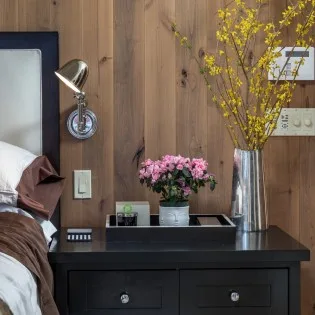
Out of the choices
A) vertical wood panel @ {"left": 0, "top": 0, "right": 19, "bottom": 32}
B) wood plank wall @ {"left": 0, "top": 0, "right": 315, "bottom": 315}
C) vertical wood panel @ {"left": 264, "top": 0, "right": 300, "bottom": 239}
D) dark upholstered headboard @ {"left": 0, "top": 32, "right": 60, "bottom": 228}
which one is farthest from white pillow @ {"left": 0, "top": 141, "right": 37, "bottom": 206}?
vertical wood panel @ {"left": 264, "top": 0, "right": 300, "bottom": 239}

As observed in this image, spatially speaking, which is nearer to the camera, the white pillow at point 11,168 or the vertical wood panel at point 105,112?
the white pillow at point 11,168

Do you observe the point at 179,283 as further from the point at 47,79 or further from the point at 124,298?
the point at 47,79

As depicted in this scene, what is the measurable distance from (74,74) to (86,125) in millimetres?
310

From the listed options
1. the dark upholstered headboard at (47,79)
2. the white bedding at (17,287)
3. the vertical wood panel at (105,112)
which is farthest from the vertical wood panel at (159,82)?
the white bedding at (17,287)

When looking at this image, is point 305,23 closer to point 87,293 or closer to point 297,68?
point 297,68

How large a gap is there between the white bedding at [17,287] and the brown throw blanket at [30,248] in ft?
0.11

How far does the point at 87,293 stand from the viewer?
1.99 meters

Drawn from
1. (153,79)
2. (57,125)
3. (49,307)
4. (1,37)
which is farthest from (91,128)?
(49,307)

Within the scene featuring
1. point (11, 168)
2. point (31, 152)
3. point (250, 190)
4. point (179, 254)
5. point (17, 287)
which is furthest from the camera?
point (31, 152)

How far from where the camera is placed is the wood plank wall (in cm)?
244

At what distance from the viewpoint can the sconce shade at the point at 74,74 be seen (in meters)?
2.17

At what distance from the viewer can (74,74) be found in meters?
2.18

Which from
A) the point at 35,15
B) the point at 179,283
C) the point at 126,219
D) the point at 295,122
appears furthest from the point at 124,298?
the point at 35,15

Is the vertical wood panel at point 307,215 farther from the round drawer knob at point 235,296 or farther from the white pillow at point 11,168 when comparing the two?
the white pillow at point 11,168
